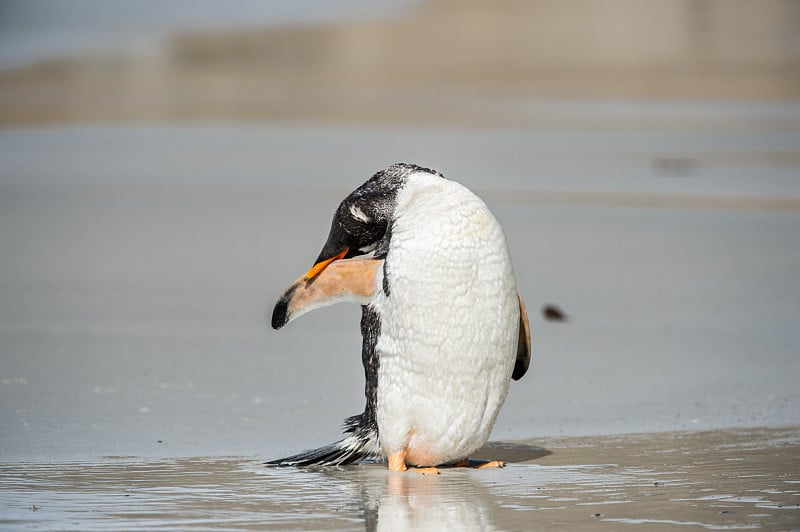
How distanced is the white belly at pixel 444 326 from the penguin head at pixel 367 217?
0.08 meters

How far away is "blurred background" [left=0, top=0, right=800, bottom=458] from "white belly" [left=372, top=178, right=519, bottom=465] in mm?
689

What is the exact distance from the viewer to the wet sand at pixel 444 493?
3.95 metres

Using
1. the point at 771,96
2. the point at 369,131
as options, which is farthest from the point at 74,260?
the point at 771,96

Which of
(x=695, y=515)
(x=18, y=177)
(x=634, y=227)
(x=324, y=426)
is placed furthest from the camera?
(x=18, y=177)

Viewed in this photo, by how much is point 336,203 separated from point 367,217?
22.7 ft

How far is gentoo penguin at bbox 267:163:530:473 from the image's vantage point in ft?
14.5

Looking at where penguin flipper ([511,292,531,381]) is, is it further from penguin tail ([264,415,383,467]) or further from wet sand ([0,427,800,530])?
penguin tail ([264,415,383,467])

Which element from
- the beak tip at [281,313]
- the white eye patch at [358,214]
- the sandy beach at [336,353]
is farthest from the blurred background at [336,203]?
the white eye patch at [358,214]

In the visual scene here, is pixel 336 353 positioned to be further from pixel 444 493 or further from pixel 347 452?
pixel 444 493

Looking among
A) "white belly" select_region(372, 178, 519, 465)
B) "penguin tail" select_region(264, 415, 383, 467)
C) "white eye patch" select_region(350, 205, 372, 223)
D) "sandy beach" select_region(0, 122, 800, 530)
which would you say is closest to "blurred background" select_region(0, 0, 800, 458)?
"sandy beach" select_region(0, 122, 800, 530)

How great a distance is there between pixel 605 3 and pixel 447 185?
1055 inches

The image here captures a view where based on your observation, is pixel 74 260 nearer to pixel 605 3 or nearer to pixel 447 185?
pixel 447 185

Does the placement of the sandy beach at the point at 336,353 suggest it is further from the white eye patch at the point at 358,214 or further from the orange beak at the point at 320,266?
the white eye patch at the point at 358,214

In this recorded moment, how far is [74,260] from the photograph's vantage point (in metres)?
9.08
